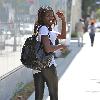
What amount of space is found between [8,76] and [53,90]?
237 cm

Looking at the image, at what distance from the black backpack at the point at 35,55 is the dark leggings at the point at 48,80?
5.3 inches

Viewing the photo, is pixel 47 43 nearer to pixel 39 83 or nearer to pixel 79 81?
pixel 39 83

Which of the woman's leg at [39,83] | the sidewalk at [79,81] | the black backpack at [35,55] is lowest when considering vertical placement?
the sidewalk at [79,81]

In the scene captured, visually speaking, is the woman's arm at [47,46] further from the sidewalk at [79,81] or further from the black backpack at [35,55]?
the sidewalk at [79,81]

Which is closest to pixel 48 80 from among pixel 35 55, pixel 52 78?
pixel 52 78

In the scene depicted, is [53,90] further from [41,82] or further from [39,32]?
[39,32]

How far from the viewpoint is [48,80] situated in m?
6.12

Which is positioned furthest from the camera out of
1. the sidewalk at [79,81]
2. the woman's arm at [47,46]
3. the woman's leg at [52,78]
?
the sidewalk at [79,81]

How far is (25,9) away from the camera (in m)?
10.7

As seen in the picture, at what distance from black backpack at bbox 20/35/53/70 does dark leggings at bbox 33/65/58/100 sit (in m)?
0.14

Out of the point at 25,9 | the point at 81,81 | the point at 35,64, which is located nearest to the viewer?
the point at 35,64

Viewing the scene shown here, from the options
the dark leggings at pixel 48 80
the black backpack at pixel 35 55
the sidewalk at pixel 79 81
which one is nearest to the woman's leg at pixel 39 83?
the dark leggings at pixel 48 80

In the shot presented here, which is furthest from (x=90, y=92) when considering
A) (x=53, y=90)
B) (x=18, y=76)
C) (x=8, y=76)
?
(x=53, y=90)

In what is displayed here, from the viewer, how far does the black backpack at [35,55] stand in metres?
5.90
